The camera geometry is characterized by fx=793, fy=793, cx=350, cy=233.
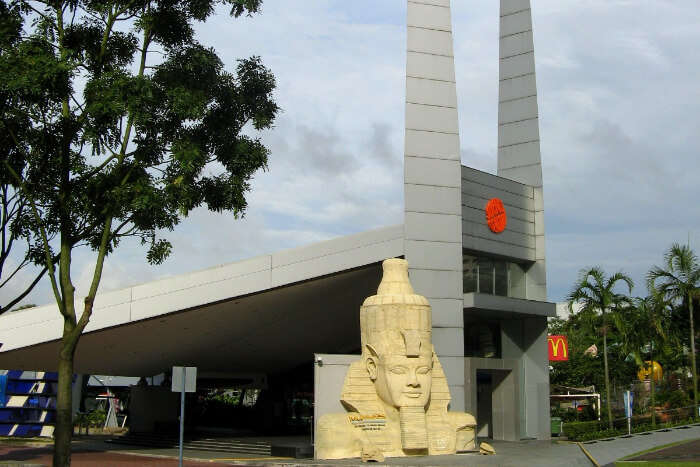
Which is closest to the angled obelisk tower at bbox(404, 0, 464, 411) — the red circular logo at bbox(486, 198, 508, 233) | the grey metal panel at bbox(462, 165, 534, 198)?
the grey metal panel at bbox(462, 165, 534, 198)

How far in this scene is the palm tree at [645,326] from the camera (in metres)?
45.0

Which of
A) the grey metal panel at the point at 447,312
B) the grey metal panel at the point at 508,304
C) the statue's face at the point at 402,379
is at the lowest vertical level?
the statue's face at the point at 402,379

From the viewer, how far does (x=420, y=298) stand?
27.7 meters

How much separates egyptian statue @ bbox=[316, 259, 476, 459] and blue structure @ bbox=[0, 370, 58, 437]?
82.8ft

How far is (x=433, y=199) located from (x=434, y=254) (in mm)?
2145

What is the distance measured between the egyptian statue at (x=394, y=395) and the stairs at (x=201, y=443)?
6052mm

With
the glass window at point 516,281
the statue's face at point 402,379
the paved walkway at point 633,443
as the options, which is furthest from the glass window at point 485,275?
the paved walkway at point 633,443

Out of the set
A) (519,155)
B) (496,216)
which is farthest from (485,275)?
(519,155)

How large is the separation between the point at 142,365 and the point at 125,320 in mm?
9119

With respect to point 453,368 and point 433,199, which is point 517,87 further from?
point 453,368

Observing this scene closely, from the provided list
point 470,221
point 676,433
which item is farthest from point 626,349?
point 470,221

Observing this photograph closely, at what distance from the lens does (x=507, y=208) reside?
35.0 m

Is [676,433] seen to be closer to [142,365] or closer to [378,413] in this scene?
[378,413]

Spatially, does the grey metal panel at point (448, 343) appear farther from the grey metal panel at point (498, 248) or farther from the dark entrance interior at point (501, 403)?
the dark entrance interior at point (501, 403)
